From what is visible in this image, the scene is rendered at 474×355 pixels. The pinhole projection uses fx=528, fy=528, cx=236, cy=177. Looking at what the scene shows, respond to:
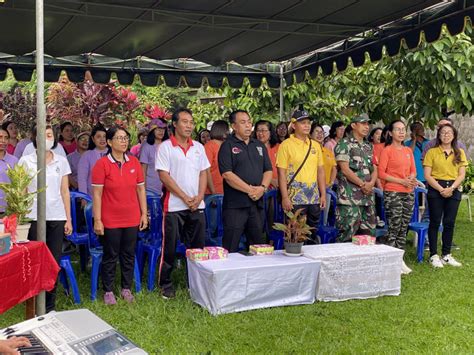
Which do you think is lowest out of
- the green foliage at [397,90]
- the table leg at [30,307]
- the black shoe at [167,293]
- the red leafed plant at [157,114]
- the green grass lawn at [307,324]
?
the green grass lawn at [307,324]

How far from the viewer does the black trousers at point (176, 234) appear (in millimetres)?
4418

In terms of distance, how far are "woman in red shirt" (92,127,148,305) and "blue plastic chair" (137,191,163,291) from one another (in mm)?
368

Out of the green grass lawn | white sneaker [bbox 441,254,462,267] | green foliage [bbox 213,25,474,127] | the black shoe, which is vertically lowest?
the green grass lawn

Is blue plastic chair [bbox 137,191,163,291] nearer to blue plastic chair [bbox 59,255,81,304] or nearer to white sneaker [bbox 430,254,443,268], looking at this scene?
blue plastic chair [bbox 59,255,81,304]

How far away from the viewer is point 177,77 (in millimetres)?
8633

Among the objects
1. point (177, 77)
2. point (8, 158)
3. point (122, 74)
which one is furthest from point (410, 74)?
point (8, 158)

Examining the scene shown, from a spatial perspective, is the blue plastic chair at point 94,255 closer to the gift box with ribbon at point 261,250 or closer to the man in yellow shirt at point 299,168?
the gift box with ribbon at point 261,250

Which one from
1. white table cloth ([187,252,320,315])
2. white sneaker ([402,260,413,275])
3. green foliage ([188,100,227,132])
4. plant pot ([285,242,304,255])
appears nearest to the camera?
white table cloth ([187,252,320,315])

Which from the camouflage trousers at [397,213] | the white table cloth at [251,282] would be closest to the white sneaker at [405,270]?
the camouflage trousers at [397,213]

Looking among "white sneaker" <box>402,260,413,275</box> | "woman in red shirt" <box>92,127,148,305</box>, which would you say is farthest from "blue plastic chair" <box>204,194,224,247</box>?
"white sneaker" <box>402,260,413,275</box>

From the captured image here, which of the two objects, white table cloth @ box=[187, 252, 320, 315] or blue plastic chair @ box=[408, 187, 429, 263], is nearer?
white table cloth @ box=[187, 252, 320, 315]

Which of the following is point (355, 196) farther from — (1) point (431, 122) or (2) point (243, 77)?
(2) point (243, 77)

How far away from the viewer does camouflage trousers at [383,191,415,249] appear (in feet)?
17.8

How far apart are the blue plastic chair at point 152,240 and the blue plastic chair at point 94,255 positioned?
13cm
